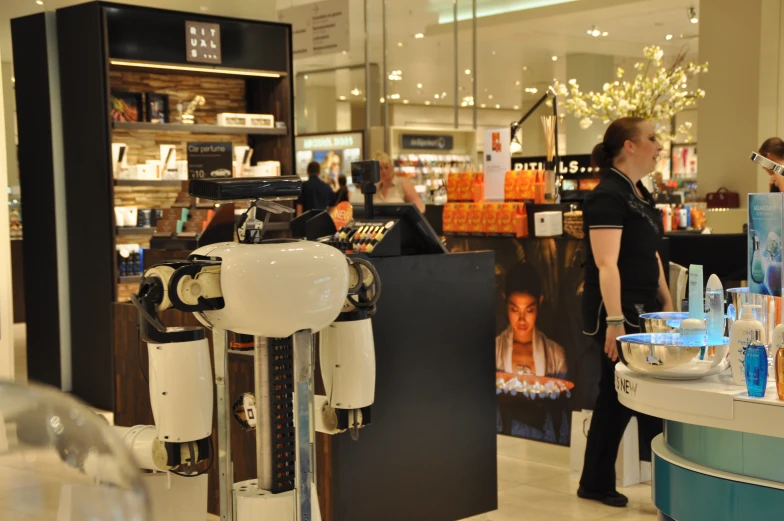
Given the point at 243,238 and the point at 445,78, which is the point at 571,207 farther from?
the point at 445,78

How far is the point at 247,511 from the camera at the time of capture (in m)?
2.27

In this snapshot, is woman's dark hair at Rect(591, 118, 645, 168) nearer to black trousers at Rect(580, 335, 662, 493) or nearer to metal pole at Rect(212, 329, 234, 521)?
black trousers at Rect(580, 335, 662, 493)

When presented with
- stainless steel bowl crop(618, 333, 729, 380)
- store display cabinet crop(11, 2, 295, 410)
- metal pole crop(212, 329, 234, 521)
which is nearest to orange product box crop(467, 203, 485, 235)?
store display cabinet crop(11, 2, 295, 410)

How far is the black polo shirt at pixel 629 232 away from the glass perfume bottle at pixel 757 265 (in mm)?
1032

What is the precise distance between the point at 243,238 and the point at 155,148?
16.7ft

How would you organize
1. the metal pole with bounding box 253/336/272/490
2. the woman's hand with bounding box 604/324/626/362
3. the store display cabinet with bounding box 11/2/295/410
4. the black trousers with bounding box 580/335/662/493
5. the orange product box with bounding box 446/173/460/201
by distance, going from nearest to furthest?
1. the metal pole with bounding box 253/336/272/490
2. the woman's hand with bounding box 604/324/626/362
3. the black trousers with bounding box 580/335/662/493
4. the orange product box with bounding box 446/173/460/201
5. the store display cabinet with bounding box 11/2/295/410

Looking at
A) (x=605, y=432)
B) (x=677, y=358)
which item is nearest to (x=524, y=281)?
(x=605, y=432)

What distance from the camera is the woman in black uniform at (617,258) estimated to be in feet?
12.5

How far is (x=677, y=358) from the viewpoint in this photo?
2.61 m

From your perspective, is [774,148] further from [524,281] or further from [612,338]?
[612,338]

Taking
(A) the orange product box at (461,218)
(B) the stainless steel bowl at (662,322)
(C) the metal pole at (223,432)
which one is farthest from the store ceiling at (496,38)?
(C) the metal pole at (223,432)

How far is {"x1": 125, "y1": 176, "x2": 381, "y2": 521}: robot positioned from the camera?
2.09 meters

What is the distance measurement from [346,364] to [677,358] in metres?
0.89

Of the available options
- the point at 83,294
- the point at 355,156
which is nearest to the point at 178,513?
the point at 83,294
